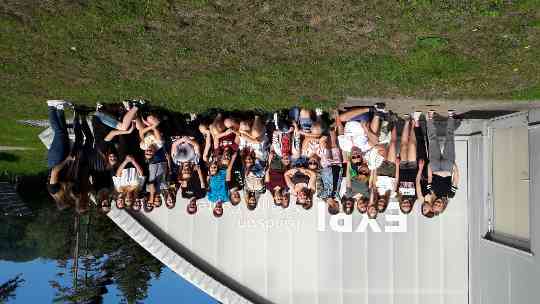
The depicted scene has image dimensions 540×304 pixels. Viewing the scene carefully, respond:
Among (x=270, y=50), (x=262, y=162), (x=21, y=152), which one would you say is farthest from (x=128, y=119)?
(x=21, y=152)

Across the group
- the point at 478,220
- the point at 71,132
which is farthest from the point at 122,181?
the point at 478,220

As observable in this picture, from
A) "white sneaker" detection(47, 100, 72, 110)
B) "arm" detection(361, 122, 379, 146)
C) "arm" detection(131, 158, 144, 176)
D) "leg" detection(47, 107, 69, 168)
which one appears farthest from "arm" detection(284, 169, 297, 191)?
"white sneaker" detection(47, 100, 72, 110)

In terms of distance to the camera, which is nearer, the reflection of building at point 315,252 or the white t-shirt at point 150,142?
the white t-shirt at point 150,142

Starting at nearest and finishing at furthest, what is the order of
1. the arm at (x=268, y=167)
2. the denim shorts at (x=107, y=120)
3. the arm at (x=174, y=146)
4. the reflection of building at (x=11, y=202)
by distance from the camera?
the arm at (x=268, y=167)
the arm at (x=174, y=146)
the denim shorts at (x=107, y=120)
the reflection of building at (x=11, y=202)

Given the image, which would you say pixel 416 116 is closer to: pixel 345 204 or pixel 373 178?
pixel 373 178

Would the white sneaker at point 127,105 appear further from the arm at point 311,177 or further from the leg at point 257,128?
the arm at point 311,177

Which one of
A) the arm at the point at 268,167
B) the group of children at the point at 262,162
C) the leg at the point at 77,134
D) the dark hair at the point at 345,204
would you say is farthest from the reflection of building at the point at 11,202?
the dark hair at the point at 345,204
